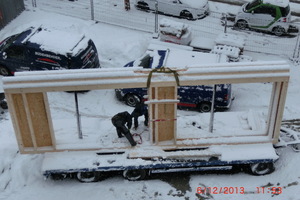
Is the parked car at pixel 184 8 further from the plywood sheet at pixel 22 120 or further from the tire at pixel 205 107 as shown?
the plywood sheet at pixel 22 120

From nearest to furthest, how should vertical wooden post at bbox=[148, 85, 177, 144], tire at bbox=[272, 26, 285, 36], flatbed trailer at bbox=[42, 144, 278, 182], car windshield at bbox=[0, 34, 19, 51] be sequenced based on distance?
vertical wooden post at bbox=[148, 85, 177, 144]
flatbed trailer at bbox=[42, 144, 278, 182]
car windshield at bbox=[0, 34, 19, 51]
tire at bbox=[272, 26, 285, 36]

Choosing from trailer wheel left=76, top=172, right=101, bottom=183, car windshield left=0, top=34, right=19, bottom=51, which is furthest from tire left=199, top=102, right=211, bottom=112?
car windshield left=0, top=34, right=19, bottom=51

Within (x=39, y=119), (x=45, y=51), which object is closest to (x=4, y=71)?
(x=45, y=51)

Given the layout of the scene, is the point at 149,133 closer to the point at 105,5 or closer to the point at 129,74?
the point at 129,74

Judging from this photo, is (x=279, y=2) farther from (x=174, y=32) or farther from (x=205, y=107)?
(x=205, y=107)

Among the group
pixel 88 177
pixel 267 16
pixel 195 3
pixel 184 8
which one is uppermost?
pixel 195 3

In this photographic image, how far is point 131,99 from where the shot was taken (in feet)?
42.8

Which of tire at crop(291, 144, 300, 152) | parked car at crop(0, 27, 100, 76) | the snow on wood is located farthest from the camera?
parked car at crop(0, 27, 100, 76)

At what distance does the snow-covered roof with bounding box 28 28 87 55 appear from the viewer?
1312 cm

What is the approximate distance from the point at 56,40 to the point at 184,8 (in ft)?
23.2

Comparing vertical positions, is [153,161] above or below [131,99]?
above

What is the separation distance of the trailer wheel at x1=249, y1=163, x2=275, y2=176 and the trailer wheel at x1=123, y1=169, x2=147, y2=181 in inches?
108
